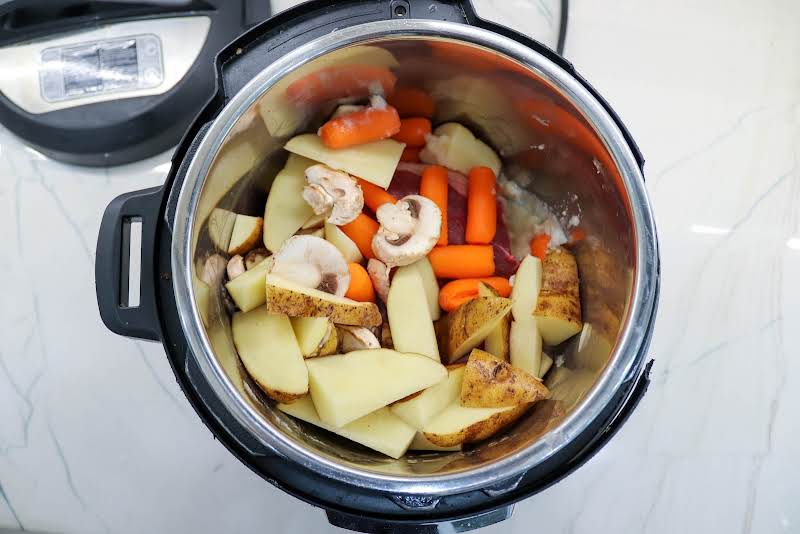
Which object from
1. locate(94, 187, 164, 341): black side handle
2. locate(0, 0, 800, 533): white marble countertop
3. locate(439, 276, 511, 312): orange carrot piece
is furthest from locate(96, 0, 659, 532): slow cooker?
locate(0, 0, 800, 533): white marble countertop

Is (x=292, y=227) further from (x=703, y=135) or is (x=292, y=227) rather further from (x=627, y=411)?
(x=703, y=135)

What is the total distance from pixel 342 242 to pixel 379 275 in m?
0.06

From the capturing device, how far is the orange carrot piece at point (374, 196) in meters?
0.78

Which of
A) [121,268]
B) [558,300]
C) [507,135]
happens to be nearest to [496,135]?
[507,135]

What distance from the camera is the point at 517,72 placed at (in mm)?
672

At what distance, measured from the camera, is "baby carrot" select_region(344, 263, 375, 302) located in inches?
29.6

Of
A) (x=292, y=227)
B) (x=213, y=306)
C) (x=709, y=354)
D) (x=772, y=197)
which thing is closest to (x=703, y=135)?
(x=772, y=197)

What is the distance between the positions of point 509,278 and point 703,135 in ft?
1.24

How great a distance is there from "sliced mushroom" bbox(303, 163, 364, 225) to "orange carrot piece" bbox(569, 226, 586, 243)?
27 cm

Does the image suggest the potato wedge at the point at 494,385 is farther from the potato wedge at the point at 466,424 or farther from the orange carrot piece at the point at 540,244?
the orange carrot piece at the point at 540,244

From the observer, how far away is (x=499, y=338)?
74 cm

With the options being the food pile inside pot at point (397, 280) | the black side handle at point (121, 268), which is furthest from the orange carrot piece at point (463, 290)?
the black side handle at point (121, 268)

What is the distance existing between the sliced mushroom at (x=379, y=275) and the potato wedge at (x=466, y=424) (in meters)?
0.16

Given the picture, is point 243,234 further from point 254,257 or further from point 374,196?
point 374,196
